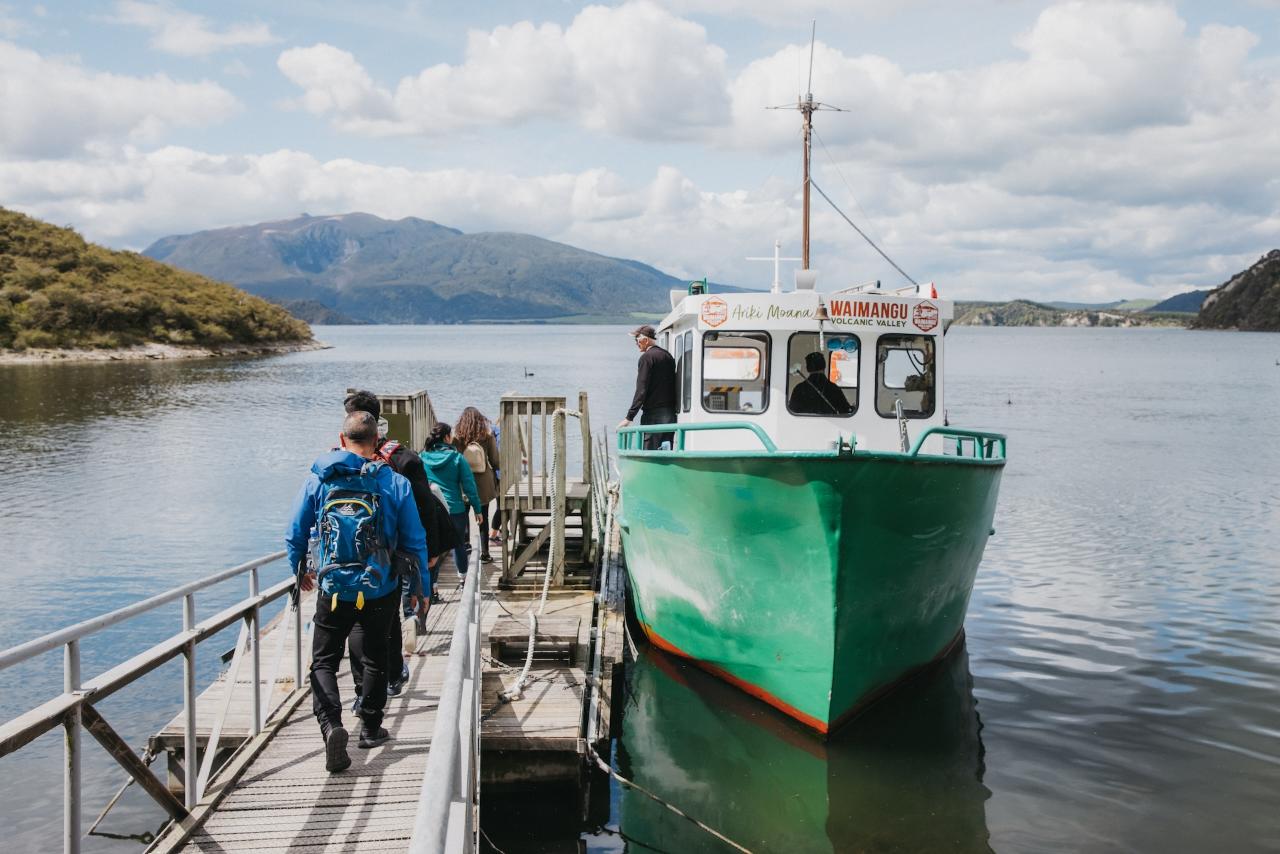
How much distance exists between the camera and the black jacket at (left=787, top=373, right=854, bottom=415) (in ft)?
35.9

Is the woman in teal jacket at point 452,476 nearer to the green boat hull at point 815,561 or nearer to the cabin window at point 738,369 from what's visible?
the green boat hull at point 815,561

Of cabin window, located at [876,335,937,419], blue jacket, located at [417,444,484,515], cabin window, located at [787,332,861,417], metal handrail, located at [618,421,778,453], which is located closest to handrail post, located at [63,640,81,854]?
blue jacket, located at [417,444,484,515]

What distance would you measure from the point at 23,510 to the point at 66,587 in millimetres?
7767

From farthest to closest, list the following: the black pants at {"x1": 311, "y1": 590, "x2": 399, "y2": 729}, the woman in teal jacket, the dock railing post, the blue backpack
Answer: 1. the dock railing post
2. the woman in teal jacket
3. the black pants at {"x1": 311, "y1": 590, "x2": 399, "y2": 729}
4. the blue backpack

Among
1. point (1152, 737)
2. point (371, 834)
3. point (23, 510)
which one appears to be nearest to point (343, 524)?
point (371, 834)

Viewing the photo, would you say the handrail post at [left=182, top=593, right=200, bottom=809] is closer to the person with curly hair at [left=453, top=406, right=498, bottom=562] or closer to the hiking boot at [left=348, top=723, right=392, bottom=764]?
the hiking boot at [left=348, top=723, right=392, bottom=764]

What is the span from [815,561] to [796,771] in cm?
202

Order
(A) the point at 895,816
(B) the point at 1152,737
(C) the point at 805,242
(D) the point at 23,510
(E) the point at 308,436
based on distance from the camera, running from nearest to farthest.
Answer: (A) the point at 895,816 → (B) the point at 1152,737 → (C) the point at 805,242 → (D) the point at 23,510 → (E) the point at 308,436

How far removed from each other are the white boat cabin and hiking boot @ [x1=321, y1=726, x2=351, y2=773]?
19.0 ft

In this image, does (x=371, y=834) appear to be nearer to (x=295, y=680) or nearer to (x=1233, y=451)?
(x=295, y=680)

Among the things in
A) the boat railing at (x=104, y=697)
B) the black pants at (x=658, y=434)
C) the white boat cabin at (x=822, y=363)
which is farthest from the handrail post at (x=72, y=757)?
the black pants at (x=658, y=434)

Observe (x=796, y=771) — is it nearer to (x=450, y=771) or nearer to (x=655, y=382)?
(x=655, y=382)

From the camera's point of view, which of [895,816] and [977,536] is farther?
[977,536]

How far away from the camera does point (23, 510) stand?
74.4 feet
